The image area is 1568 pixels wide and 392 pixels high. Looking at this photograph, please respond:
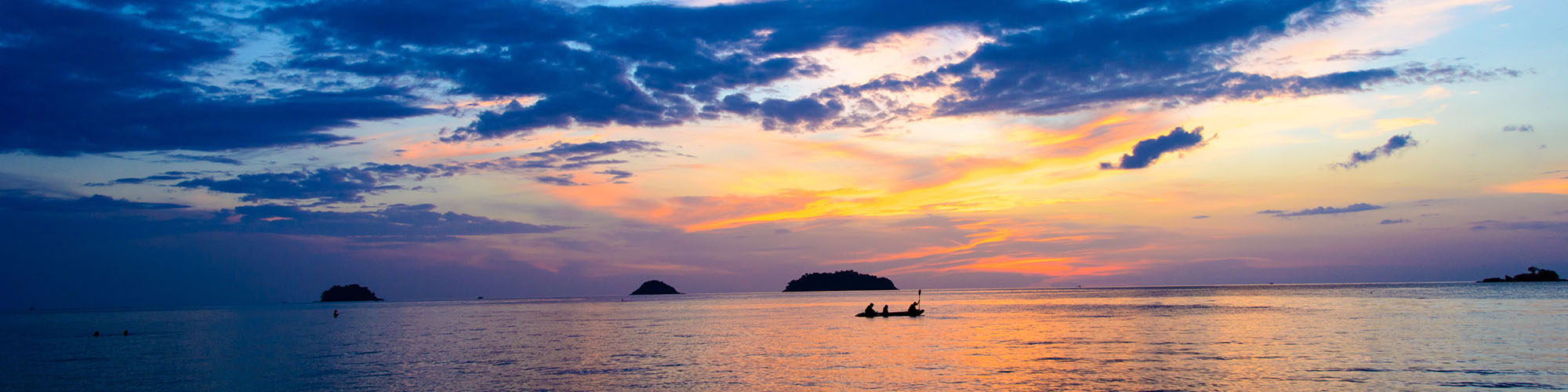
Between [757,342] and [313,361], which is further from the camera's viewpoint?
[757,342]

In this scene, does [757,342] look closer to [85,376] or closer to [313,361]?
[313,361]

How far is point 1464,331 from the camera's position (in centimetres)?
5069

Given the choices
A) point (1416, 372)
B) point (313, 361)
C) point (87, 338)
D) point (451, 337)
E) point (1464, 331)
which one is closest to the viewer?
point (1416, 372)

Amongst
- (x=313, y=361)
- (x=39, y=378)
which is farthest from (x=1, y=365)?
(x=313, y=361)

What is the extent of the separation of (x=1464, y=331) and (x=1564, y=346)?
1066cm

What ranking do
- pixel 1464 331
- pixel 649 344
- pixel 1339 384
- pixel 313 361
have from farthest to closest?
pixel 649 344, pixel 1464 331, pixel 313 361, pixel 1339 384

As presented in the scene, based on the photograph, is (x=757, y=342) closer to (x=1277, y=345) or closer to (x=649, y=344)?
(x=649, y=344)

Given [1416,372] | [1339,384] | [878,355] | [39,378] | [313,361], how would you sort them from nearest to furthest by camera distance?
[1339,384]
[1416,372]
[39,378]
[878,355]
[313,361]

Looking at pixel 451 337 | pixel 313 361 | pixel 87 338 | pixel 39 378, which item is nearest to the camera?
pixel 39 378

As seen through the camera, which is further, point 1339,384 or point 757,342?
point 757,342

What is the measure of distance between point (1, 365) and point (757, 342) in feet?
137

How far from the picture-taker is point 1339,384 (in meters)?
29.9

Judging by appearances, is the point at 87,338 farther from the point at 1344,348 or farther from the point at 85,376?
the point at 1344,348

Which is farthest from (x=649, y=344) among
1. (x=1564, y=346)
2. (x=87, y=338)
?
(x=87, y=338)
